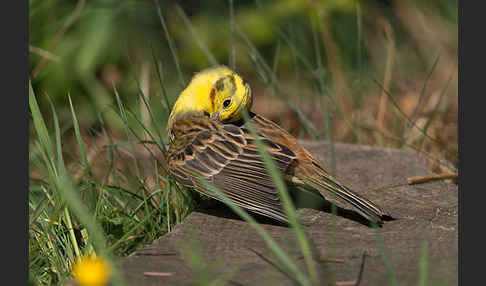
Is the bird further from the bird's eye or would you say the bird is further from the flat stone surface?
the flat stone surface

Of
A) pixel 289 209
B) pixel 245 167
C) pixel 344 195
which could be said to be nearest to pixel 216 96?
pixel 245 167

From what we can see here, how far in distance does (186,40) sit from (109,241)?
17.3ft

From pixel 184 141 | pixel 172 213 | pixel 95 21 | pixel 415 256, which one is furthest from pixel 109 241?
pixel 95 21

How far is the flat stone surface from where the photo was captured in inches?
118

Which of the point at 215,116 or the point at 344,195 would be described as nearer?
the point at 344,195

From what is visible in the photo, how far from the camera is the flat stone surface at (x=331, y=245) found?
2.99 meters

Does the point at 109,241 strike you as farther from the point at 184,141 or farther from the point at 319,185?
the point at 319,185

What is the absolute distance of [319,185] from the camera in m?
4.16

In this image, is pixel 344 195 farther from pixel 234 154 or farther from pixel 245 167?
pixel 234 154

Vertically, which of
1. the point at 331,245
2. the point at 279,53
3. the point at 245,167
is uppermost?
Result: the point at 279,53

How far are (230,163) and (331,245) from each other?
0.93 meters

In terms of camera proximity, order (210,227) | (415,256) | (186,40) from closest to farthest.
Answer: (415,256)
(210,227)
(186,40)

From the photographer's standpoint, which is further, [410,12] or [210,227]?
[410,12]

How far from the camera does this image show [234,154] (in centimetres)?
418
